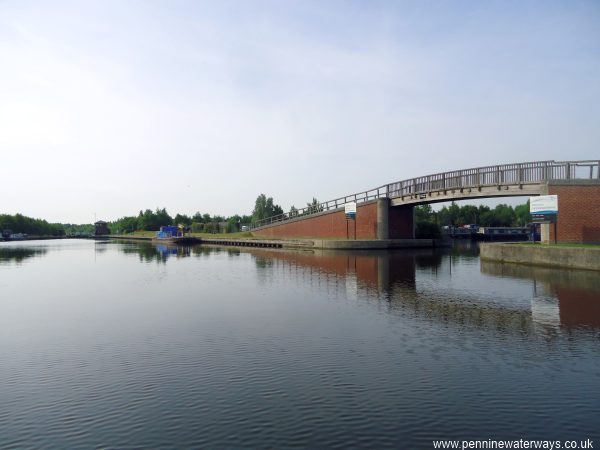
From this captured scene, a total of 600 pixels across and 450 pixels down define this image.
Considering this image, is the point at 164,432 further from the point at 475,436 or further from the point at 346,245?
the point at 346,245

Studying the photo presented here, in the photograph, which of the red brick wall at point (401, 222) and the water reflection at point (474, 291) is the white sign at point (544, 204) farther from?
the red brick wall at point (401, 222)

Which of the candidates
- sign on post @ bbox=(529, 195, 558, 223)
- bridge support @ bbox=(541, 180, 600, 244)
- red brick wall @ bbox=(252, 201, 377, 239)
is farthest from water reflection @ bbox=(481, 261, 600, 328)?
red brick wall @ bbox=(252, 201, 377, 239)

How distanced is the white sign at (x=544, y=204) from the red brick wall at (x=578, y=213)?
1.00 metres

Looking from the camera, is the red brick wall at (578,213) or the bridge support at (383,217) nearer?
the red brick wall at (578,213)

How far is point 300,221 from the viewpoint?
8412 centimetres

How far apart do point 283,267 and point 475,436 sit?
34.4 meters

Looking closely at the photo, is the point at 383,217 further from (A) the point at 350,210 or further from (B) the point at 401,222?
(A) the point at 350,210

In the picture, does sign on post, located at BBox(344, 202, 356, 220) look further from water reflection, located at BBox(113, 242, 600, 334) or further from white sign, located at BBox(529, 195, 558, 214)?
Answer: white sign, located at BBox(529, 195, 558, 214)

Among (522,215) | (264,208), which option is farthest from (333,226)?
(522,215)

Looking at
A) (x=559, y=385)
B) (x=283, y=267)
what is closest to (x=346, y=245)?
(x=283, y=267)

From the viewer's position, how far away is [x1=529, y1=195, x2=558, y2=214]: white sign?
38156 mm

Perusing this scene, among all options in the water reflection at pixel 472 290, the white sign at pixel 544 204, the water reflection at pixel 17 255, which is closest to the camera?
the water reflection at pixel 472 290

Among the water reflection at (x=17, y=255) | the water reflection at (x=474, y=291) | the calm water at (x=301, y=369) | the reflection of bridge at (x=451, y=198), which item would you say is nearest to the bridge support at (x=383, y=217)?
the reflection of bridge at (x=451, y=198)

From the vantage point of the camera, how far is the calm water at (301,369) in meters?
9.41
